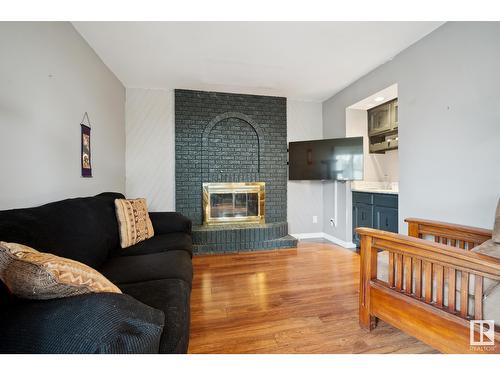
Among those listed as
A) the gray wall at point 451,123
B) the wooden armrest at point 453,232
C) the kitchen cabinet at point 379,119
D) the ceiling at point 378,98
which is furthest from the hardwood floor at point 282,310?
the ceiling at point 378,98

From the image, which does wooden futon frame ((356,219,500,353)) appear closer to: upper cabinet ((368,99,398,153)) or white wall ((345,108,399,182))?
upper cabinet ((368,99,398,153))

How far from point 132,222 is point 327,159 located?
2701 millimetres

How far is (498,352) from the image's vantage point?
95 centimetres

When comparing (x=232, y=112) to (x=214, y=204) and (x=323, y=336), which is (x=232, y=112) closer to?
(x=214, y=204)

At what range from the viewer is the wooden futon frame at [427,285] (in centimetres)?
102

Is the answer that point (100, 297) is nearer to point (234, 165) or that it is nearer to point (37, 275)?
point (37, 275)

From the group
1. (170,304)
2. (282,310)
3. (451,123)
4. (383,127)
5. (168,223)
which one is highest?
(383,127)

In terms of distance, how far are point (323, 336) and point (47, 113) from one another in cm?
247

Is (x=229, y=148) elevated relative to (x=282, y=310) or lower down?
elevated

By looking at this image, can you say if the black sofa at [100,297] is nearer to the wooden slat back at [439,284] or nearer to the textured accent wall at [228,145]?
the wooden slat back at [439,284]

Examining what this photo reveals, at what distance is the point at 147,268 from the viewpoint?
1.45 metres

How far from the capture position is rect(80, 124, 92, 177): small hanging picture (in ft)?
7.00

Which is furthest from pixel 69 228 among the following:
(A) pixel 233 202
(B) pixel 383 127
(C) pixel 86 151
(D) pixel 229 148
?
(B) pixel 383 127

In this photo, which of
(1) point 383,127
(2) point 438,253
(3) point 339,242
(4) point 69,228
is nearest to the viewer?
(2) point 438,253
